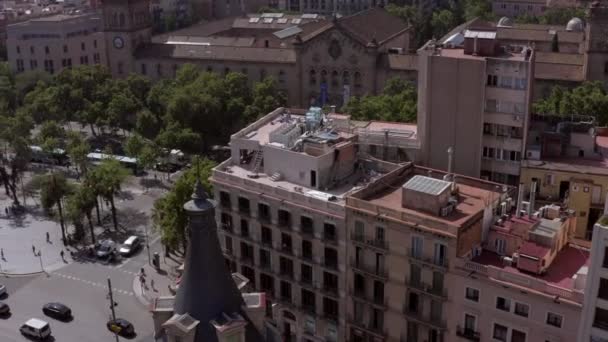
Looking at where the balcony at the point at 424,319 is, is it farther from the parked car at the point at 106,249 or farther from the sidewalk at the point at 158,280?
the parked car at the point at 106,249

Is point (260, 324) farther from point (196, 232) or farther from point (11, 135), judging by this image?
point (11, 135)

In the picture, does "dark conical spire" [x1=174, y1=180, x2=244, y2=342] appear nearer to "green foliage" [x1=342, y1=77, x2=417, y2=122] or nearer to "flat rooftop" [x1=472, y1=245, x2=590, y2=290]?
"flat rooftop" [x1=472, y1=245, x2=590, y2=290]

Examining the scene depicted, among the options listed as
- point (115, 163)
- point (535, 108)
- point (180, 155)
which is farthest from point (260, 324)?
point (180, 155)

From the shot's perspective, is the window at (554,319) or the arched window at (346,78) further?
the arched window at (346,78)

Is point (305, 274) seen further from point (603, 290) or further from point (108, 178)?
point (108, 178)

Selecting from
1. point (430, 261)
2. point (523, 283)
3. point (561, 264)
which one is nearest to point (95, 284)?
point (430, 261)

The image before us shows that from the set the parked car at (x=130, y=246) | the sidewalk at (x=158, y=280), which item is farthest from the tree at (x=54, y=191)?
the sidewalk at (x=158, y=280)
